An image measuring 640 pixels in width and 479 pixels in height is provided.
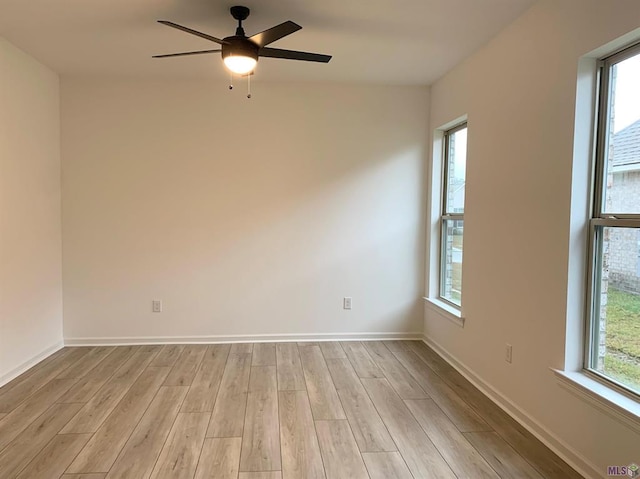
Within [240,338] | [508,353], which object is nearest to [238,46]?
[508,353]

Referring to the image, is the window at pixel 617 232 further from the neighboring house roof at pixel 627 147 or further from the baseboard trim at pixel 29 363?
the baseboard trim at pixel 29 363

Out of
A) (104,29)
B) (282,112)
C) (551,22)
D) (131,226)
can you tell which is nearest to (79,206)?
(131,226)

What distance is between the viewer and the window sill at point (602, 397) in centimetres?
184

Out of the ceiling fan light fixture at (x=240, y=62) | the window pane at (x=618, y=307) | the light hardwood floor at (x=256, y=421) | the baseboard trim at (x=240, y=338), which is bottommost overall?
the light hardwood floor at (x=256, y=421)

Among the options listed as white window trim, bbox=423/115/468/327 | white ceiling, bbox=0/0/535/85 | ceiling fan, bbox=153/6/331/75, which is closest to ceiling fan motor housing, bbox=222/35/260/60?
ceiling fan, bbox=153/6/331/75

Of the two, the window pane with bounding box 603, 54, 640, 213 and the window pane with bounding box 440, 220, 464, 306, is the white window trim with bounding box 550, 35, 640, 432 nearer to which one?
the window pane with bounding box 603, 54, 640, 213

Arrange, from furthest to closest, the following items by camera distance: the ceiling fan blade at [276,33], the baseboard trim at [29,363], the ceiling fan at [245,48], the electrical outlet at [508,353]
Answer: the baseboard trim at [29,363]
the electrical outlet at [508,353]
the ceiling fan at [245,48]
the ceiling fan blade at [276,33]

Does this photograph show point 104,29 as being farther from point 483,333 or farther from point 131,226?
point 483,333

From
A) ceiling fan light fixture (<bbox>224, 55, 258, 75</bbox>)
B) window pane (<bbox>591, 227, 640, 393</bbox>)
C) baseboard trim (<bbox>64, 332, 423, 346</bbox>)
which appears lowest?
baseboard trim (<bbox>64, 332, 423, 346</bbox>)

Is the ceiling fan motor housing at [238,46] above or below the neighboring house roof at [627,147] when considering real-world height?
above

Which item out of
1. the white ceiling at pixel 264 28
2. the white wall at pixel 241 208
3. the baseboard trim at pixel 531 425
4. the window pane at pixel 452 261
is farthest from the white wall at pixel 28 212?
the window pane at pixel 452 261

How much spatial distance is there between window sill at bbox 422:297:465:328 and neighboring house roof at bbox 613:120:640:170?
A: 1746mm

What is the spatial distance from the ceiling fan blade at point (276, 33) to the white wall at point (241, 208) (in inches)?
67.5

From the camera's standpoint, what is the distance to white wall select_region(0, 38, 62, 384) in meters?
3.21
